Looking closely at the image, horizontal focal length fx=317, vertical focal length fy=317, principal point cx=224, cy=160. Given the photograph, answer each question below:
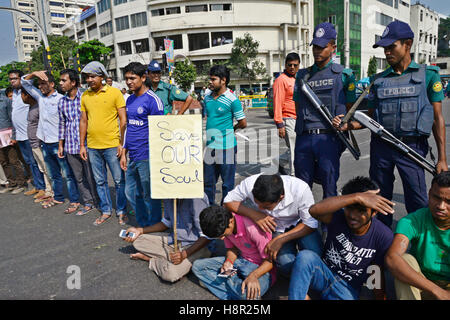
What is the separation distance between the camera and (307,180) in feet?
11.1

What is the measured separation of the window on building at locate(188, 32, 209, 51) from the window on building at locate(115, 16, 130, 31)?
33.8 feet

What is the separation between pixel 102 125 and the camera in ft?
13.6

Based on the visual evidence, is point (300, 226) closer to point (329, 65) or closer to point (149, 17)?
point (329, 65)

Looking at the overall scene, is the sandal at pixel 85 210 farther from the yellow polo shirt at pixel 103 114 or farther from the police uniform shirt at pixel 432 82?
the police uniform shirt at pixel 432 82

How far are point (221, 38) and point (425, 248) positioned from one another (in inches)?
1808

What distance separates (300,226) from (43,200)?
4.82 metres

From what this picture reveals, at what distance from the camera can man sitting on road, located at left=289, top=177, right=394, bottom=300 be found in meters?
2.18

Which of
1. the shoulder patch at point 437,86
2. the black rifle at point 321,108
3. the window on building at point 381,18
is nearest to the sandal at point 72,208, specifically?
the black rifle at point 321,108

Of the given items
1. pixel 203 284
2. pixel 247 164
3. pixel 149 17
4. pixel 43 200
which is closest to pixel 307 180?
pixel 203 284

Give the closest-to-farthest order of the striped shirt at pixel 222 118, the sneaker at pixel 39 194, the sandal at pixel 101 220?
the striped shirt at pixel 222 118
the sandal at pixel 101 220
the sneaker at pixel 39 194

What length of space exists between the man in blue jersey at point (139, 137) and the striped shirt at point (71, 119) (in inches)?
45.9

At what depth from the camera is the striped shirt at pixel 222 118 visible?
398cm

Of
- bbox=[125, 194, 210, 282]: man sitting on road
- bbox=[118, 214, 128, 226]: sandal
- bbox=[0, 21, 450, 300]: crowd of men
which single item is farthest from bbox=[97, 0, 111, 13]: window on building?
bbox=[125, 194, 210, 282]: man sitting on road

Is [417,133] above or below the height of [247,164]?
above
